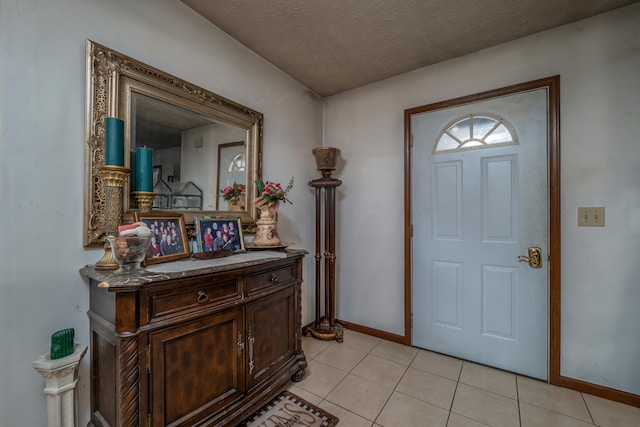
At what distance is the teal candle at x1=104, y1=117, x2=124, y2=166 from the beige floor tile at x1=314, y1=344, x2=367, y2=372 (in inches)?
77.1

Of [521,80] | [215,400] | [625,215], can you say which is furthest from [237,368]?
[521,80]

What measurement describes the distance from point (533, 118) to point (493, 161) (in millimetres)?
374

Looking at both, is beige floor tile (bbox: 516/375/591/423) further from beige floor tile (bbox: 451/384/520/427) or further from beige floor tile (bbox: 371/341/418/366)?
beige floor tile (bbox: 371/341/418/366)

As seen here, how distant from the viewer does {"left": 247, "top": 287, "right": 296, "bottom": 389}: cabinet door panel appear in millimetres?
1548

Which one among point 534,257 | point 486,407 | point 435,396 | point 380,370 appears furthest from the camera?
point 380,370

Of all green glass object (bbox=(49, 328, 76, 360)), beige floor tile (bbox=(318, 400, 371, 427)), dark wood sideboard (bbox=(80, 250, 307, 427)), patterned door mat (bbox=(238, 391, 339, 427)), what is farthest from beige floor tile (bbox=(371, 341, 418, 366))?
green glass object (bbox=(49, 328, 76, 360))

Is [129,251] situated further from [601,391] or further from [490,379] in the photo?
[601,391]

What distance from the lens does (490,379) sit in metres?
1.93

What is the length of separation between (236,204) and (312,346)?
1.44 meters

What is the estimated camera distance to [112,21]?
1.35 metres

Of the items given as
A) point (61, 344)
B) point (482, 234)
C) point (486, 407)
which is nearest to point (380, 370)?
point (486, 407)

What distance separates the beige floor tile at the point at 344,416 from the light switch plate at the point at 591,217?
1.89 meters

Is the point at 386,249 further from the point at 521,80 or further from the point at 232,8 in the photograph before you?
the point at 232,8

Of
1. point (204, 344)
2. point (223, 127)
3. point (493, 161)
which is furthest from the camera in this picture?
point (493, 161)
